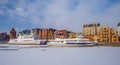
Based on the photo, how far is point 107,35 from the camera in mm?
30750

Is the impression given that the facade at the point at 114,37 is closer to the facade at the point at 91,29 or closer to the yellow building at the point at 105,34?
the yellow building at the point at 105,34

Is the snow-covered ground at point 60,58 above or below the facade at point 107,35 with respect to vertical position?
below

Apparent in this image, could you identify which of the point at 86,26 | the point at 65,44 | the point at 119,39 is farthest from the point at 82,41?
the point at 86,26

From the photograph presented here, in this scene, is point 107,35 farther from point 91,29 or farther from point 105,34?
point 91,29

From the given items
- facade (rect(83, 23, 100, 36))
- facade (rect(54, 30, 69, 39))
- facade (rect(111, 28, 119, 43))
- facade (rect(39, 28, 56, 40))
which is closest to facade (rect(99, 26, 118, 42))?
facade (rect(111, 28, 119, 43))

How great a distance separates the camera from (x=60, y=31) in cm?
3812

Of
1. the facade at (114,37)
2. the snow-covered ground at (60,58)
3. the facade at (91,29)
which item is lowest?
the snow-covered ground at (60,58)

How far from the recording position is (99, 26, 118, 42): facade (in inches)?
1198

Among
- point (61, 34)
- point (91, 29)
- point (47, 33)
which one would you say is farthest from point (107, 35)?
point (47, 33)

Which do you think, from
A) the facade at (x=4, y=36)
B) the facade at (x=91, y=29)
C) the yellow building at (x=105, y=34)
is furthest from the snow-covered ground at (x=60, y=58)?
the facade at (x=4, y=36)

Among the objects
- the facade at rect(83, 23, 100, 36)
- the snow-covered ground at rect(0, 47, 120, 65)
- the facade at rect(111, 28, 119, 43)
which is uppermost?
the facade at rect(83, 23, 100, 36)

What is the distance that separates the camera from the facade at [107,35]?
30.4m

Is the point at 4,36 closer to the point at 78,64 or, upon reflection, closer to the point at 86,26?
the point at 86,26

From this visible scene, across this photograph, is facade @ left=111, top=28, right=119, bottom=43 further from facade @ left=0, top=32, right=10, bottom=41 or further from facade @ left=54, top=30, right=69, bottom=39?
facade @ left=0, top=32, right=10, bottom=41
